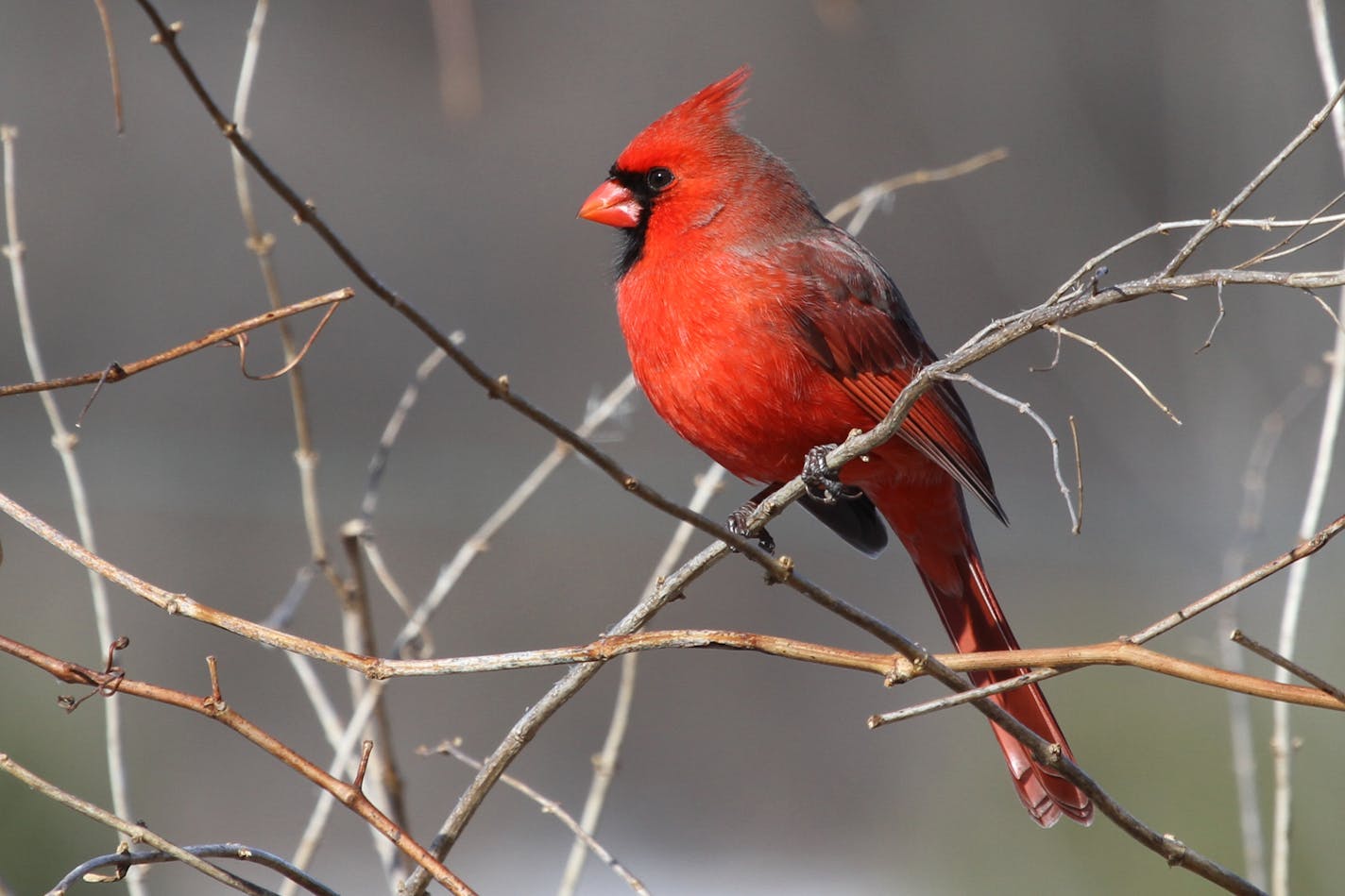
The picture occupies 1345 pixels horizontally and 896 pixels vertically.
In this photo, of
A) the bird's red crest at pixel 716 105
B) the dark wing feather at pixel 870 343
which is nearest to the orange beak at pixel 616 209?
the bird's red crest at pixel 716 105

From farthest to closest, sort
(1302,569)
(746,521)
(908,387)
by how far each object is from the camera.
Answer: (746,521), (1302,569), (908,387)

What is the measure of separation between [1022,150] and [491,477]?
2.60 metres

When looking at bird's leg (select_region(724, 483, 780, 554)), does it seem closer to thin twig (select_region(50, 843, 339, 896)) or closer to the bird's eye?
the bird's eye

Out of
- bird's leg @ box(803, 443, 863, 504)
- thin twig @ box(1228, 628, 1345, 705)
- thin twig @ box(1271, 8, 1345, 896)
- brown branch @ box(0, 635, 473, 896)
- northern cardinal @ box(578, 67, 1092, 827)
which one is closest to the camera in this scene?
thin twig @ box(1228, 628, 1345, 705)

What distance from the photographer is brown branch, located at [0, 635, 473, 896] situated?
1.14 meters

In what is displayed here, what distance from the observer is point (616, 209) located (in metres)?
2.39

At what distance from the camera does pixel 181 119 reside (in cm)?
559

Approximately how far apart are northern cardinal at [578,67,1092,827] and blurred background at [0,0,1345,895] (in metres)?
1.43

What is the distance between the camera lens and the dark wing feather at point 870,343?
86.5 inches

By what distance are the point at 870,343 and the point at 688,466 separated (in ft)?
11.0

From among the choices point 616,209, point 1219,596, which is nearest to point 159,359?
point 1219,596

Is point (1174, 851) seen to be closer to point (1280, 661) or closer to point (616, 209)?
point (1280, 661)

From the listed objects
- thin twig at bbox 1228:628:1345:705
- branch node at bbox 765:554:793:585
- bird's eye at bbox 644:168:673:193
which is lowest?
thin twig at bbox 1228:628:1345:705

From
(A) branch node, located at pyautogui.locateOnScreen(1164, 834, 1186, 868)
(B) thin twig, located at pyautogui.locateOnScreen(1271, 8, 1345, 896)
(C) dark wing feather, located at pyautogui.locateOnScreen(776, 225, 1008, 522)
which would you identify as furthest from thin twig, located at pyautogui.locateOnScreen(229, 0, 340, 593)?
(B) thin twig, located at pyautogui.locateOnScreen(1271, 8, 1345, 896)
